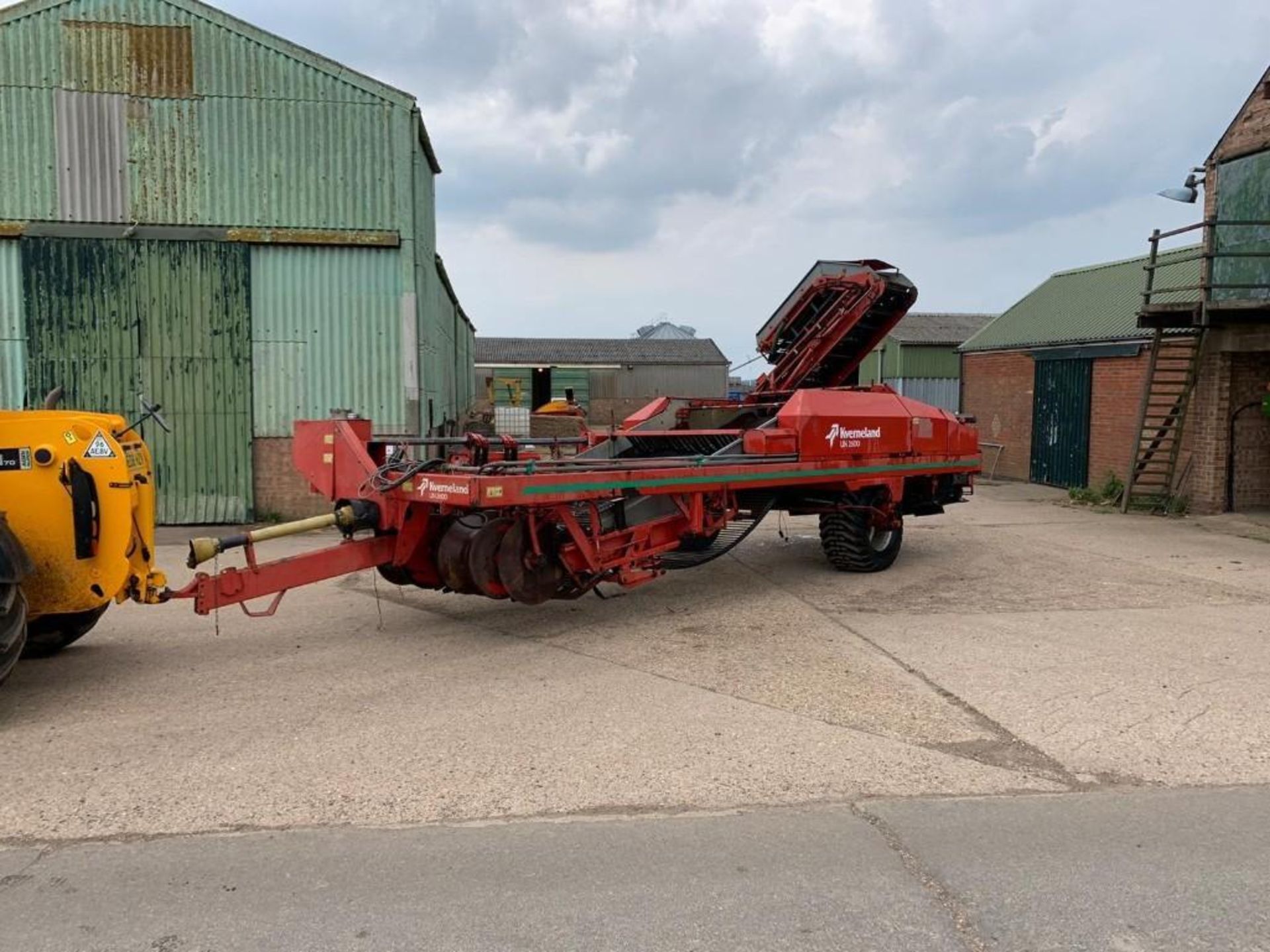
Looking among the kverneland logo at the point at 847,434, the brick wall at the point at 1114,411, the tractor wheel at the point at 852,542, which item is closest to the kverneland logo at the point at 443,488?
the kverneland logo at the point at 847,434

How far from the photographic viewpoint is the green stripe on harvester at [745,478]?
6.50 meters

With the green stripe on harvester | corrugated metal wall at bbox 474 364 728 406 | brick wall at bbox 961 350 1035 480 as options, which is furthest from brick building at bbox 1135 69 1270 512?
corrugated metal wall at bbox 474 364 728 406

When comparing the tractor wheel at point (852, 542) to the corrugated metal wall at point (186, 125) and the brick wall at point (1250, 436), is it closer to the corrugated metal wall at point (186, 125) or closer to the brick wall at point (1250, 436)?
the corrugated metal wall at point (186, 125)

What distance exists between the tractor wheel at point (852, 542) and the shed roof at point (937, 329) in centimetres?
2424

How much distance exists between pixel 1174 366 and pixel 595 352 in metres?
36.6

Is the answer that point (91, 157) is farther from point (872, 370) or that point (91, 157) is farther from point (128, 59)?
point (872, 370)

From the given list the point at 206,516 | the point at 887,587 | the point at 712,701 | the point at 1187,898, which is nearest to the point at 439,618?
the point at 712,701

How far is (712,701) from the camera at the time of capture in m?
5.61

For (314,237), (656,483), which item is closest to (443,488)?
(656,483)

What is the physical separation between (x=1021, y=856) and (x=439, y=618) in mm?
4951

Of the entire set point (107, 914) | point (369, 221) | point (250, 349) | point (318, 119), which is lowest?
point (107, 914)

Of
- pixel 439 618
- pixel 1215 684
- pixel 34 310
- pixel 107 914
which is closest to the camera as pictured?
pixel 107 914

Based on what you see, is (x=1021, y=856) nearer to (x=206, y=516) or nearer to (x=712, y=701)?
(x=712, y=701)

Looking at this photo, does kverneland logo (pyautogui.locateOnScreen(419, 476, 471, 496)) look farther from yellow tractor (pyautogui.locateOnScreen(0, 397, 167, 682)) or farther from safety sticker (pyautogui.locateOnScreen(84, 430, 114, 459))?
safety sticker (pyautogui.locateOnScreen(84, 430, 114, 459))
